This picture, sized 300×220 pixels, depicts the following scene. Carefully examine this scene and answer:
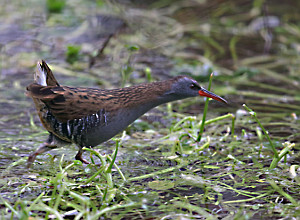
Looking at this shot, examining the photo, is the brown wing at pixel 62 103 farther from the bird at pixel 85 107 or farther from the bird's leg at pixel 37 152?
the bird's leg at pixel 37 152

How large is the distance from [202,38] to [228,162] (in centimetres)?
360

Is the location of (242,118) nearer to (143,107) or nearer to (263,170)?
(263,170)

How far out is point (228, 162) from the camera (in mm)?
3699

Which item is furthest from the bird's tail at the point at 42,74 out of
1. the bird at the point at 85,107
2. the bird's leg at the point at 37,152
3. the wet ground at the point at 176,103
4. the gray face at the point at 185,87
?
the gray face at the point at 185,87

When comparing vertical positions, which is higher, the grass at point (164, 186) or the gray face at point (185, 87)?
the gray face at point (185, 87)

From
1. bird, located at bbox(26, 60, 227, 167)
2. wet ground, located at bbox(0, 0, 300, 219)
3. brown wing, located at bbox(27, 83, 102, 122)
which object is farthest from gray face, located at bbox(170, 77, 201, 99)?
brown wing, located at bbox(27, 83, 102, 122)

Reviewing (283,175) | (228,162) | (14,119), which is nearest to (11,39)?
(14,119)

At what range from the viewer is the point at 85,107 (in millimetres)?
3275

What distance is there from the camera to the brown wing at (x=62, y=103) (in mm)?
3260

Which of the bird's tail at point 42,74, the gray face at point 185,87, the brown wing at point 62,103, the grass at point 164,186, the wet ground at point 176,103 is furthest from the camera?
the gray face at point 185,87

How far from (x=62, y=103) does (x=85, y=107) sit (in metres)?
0.16

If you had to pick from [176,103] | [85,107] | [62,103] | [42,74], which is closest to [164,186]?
[85,107]

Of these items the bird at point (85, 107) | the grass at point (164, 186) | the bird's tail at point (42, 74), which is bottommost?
the grass at point (164, 186)

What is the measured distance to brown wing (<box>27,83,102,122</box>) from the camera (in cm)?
326
